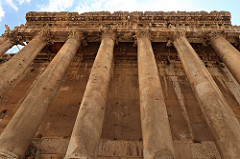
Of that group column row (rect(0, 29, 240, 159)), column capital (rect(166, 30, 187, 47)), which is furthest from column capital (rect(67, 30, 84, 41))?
column capital (rect(166, 30, 187, 47))

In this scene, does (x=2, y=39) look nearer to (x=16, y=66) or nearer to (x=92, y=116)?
(x=16, y=66)

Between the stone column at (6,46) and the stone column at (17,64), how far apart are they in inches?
86.9

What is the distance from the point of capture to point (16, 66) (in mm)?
9656

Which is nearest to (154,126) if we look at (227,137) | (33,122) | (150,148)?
(150,148)

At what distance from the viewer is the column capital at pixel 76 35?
1240 cm

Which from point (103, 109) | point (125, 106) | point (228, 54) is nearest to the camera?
point (103, 109)

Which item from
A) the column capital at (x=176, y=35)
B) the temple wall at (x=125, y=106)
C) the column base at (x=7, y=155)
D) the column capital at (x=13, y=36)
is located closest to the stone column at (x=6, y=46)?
the column capital at (x=13, y=36)

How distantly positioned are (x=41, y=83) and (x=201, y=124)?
389 inches

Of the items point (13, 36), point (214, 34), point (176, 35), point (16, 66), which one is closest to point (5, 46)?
point (13, 36)

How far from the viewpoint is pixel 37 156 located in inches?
319

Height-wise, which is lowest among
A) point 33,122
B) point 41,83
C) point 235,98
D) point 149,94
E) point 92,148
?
point 92,148

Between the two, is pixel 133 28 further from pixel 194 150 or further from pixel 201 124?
pixel 194 150

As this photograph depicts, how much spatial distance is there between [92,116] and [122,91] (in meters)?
5.65

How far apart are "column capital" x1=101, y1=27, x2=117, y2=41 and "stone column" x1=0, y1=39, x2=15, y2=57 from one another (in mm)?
7433
